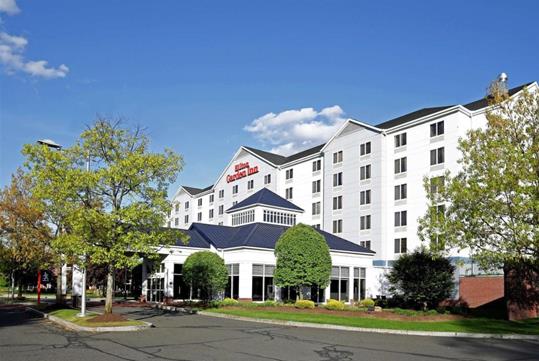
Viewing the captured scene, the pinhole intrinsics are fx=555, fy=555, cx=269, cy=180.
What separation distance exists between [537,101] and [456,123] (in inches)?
861

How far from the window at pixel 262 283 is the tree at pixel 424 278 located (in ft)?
38.9

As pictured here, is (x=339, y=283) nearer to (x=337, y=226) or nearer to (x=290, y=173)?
(x=337, y=226)

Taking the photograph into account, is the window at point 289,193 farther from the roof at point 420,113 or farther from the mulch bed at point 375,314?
the mulch bed at point 375,314

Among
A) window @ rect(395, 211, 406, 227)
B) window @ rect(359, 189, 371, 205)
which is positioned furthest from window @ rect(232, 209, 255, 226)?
window @ rect(395, 211, 406, 227)

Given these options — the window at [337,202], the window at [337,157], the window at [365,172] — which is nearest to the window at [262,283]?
the window at [365,172]

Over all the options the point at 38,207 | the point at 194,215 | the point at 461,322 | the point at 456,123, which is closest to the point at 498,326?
the point at 461,322

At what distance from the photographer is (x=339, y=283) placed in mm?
45312

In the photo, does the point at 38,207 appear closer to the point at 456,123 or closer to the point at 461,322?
the point at 461,322

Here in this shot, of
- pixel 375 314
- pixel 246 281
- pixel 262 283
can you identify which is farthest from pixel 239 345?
pixel 262 283

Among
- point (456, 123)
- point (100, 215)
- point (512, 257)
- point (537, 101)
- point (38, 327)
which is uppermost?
point (456, 123)

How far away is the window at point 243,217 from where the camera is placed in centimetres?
4929

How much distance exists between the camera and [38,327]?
922 inches

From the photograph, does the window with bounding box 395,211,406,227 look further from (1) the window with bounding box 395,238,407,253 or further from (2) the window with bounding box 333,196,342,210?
(2) the window with bounding box 333,196,342,210

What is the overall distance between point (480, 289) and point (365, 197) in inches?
692
